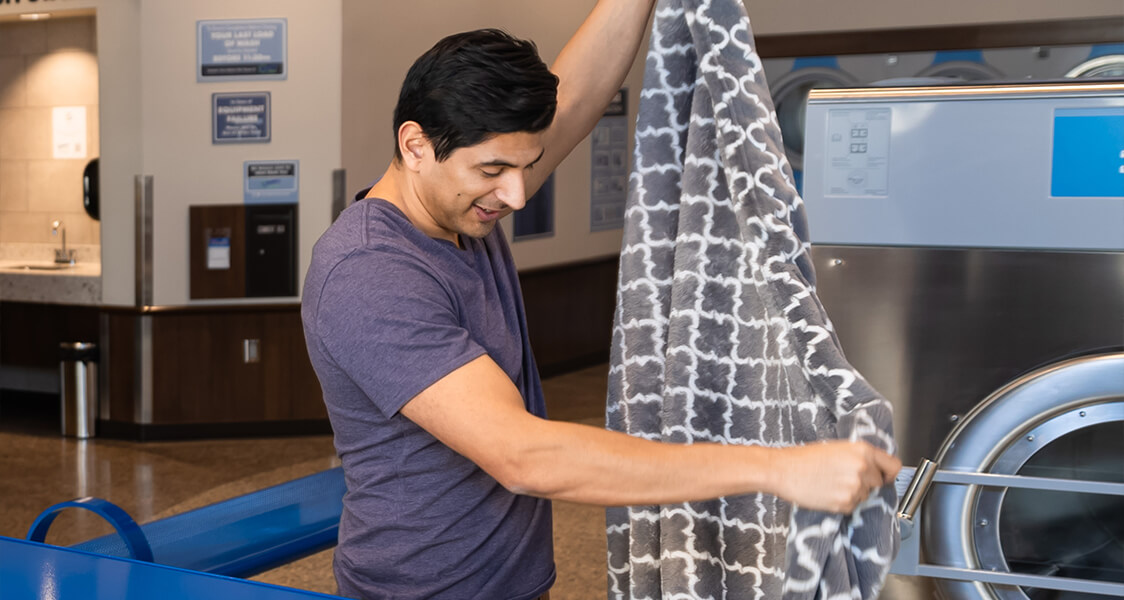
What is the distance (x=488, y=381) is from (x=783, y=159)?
1.61ft

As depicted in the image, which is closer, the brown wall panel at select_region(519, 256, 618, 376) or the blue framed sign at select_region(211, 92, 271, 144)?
the blue framed sign at select_region(211, 92, 271, 144)

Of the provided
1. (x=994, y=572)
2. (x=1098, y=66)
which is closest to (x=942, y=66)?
(x=1098, y=66)

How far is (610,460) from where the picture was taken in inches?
49.5

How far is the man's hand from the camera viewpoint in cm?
115

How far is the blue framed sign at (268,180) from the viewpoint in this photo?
542cm

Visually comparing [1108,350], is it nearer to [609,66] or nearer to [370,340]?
[609,66]

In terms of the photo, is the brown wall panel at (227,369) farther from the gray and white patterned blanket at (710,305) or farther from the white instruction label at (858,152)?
the gray and white patterned blanket at (710,305)

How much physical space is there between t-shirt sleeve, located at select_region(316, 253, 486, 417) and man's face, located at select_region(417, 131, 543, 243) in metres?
0.10

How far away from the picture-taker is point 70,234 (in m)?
6.52

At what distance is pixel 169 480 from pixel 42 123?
2.90 metres

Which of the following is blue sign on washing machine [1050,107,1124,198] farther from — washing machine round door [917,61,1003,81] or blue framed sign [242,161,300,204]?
blue framed sign [242,161,300,204]

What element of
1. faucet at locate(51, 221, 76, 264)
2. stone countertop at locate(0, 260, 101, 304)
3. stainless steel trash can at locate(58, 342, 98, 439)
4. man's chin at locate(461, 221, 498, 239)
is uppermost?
man's chin at locate(461, 221, 498, 239)

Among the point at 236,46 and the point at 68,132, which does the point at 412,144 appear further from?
the point at 68,132

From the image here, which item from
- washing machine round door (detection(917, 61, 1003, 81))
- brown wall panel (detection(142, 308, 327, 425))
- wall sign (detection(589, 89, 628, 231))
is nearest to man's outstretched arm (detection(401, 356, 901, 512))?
brown wall panel (detection(142, 308, 327, 425))
